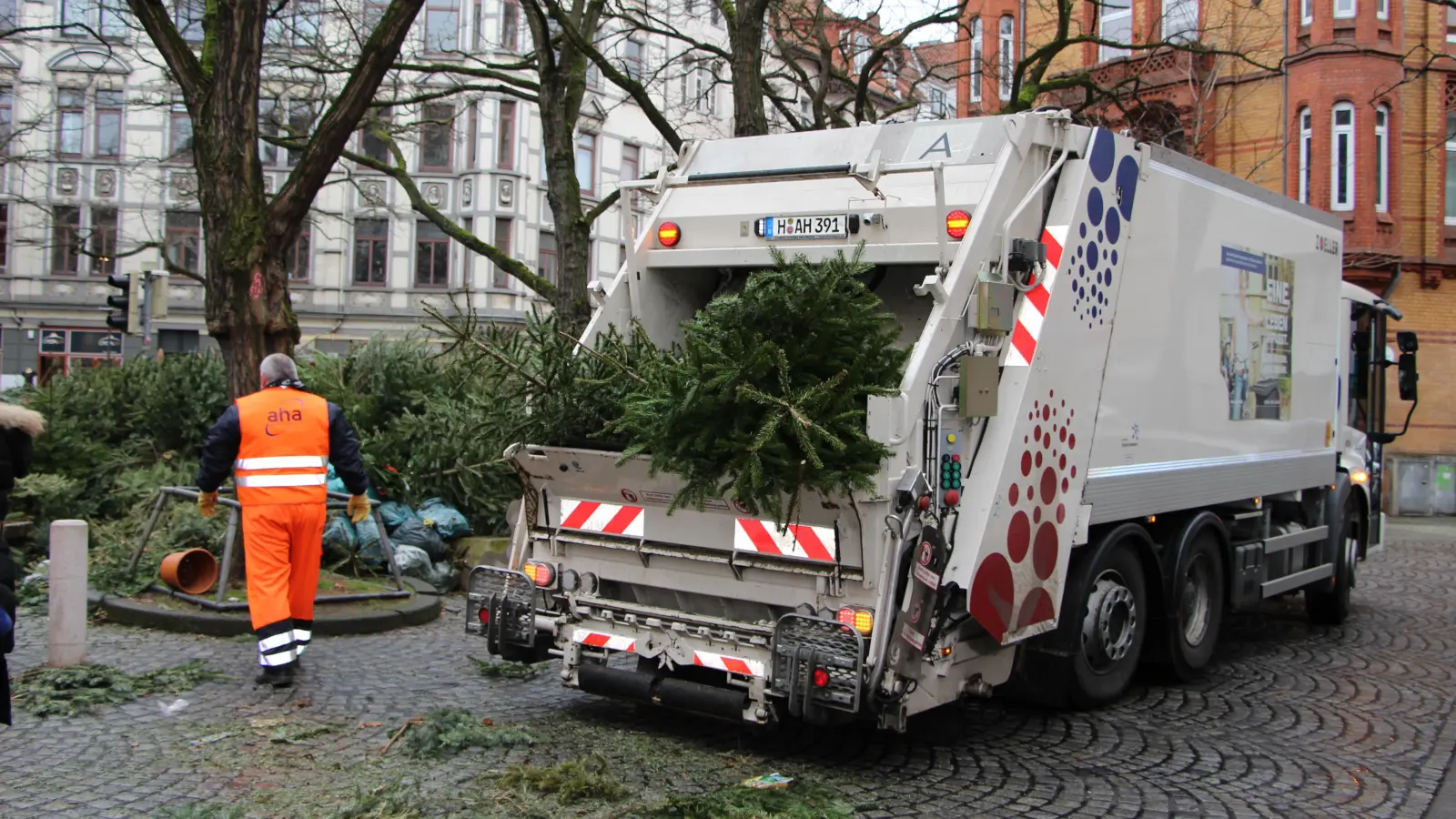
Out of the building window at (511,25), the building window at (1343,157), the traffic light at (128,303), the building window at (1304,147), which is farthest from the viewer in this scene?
the building window at (511,25)

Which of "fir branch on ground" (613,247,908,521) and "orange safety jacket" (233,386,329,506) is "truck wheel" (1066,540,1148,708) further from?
"orange safety jacket" (233,386,329,506)

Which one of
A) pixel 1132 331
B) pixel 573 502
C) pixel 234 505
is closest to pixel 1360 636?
pixel 1132 331

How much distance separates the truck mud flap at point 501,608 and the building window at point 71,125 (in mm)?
33103

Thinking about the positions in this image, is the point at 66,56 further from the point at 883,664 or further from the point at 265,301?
the point at 883,664

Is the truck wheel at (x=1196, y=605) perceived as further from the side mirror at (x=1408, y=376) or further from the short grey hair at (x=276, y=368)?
Result: the short grey hair at (x=276, y=368)

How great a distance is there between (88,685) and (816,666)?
3673 millimetres

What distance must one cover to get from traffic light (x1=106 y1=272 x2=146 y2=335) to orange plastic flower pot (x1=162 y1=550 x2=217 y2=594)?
5279mm

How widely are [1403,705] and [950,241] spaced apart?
3739 mm

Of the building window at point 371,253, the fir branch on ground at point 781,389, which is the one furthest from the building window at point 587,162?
the fir branch on ground at point 781,389

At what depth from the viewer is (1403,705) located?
6.94 meters

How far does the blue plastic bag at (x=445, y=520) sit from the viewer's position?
9.99 m

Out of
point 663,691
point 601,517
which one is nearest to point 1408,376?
point 601,517

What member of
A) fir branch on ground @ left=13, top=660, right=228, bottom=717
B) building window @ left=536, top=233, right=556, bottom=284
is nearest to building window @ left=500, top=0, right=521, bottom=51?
building window @ left=536, top=233, right=556, bottom=284

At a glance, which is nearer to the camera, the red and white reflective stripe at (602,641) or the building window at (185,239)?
the red and white reflective stripe at (602,641)
